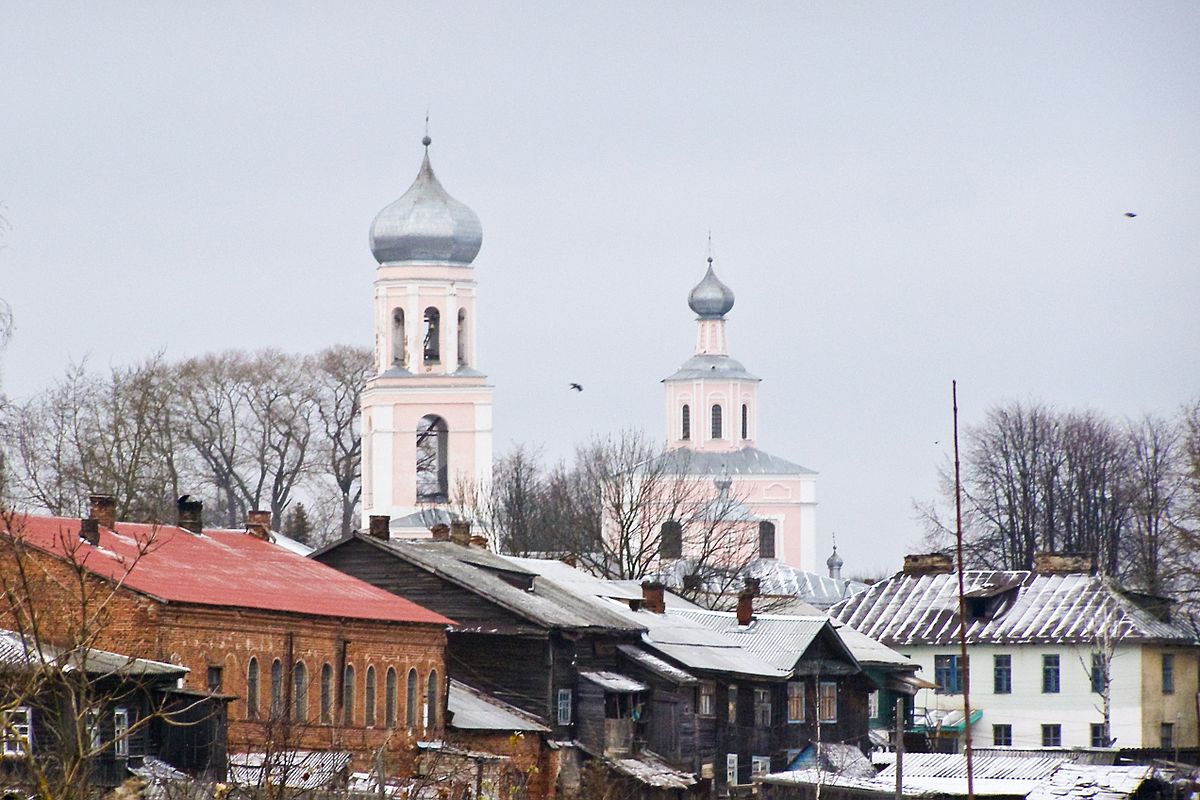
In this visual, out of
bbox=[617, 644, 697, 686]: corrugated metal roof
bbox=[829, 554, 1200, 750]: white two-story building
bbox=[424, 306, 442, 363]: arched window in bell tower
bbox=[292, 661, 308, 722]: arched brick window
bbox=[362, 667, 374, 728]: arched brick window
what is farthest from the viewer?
bbox=[424, 306, 442, 363]: arched window in bell tower

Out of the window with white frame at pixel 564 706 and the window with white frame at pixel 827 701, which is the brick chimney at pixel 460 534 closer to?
the window with white frame at pixel 564 706

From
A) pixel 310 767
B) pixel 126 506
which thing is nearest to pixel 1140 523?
pixel 126 506

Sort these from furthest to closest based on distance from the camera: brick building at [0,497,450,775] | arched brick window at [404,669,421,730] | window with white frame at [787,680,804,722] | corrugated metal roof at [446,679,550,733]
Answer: window with white frame at [787,680,804,722] < corrugated metal roof at [446,679,550,733] < arched brick window at [404,669,421,730] < brick building at [0,497,450,775]

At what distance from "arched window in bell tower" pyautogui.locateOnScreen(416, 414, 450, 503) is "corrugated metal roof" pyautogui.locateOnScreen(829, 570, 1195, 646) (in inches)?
1806

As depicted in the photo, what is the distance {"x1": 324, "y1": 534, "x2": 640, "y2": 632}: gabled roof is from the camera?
4516 cm

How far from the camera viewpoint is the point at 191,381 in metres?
95.8

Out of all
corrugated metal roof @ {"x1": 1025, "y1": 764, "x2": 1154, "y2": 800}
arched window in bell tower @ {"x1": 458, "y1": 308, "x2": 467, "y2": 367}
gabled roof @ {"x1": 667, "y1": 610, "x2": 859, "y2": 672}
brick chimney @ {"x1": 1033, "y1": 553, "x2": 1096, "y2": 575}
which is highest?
arched window in bell tower @ {"x1": 458, "y1": 308, "x2": 467, "y2": 367}

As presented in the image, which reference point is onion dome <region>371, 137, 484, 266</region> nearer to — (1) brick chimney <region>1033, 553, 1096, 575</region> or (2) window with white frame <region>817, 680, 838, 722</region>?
(1) brick chimney <region>1033, 553, 1096, 575</region>

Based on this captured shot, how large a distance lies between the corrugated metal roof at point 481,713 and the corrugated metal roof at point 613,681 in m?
1.80

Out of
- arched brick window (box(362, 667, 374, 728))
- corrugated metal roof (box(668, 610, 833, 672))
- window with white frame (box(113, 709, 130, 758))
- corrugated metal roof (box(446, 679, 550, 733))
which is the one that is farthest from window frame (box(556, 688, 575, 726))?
window with white frame (box(113, 709, 130, 758))

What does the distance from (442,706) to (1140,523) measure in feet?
128

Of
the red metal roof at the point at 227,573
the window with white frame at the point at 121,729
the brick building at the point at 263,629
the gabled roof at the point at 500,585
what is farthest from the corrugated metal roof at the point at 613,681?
the window with white frame at the point at 121,729

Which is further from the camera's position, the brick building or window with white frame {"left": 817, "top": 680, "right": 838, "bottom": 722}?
window with white frame {"left": 817, "top": 680, "right": 838, "bottom": 722}

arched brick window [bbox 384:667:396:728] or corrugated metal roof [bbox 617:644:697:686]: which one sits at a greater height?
corrugated metal roof [bbox 617:644:697:686]
